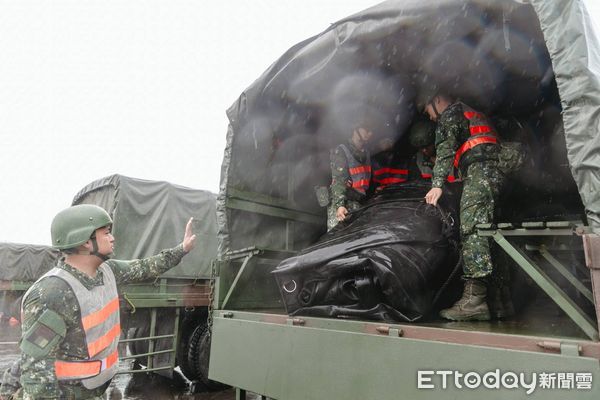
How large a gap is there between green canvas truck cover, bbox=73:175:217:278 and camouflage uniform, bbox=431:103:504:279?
4.95m

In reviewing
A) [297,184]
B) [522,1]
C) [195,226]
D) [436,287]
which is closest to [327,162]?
[297,184]

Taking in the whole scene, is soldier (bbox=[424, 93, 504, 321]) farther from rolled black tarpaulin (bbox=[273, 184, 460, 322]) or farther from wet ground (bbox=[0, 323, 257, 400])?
wet ground (bbox=[0, 323, 257, 400])

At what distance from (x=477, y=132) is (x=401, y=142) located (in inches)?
59.9

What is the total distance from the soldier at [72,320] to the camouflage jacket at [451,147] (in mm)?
2216

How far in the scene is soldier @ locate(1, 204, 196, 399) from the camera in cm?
197

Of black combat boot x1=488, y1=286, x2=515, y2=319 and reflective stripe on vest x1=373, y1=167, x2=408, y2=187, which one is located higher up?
reflective stripe on vest x1=373, y1=167, x2=408, y2=187

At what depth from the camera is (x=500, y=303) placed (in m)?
2.77

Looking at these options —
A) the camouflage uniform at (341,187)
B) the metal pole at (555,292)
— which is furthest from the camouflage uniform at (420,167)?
the metal pole at (555,292)

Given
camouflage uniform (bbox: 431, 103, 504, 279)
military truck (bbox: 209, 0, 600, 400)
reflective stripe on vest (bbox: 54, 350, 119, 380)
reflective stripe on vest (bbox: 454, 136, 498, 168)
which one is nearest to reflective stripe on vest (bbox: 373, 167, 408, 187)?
military truck (bbox: 209, 0, 600, 400)

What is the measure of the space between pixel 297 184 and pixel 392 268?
211cm

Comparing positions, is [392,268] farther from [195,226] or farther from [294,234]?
[195,226]

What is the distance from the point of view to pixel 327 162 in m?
4.29

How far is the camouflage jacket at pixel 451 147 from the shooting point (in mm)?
2740

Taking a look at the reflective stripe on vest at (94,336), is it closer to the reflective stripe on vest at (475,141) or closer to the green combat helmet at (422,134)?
the reflective stripe on vest at (475,141)
